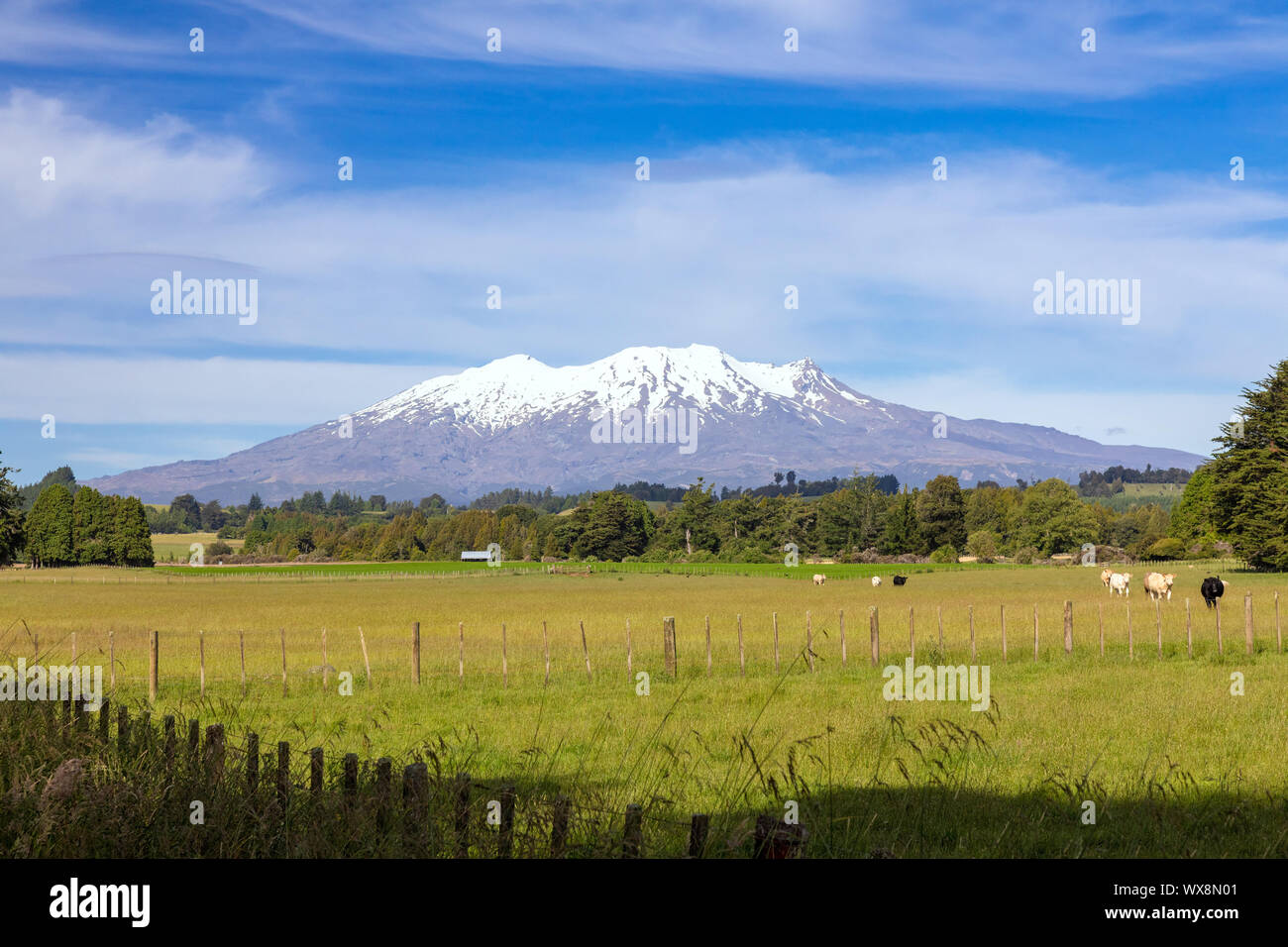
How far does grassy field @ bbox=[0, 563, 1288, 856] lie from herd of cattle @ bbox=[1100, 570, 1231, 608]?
1035 mm

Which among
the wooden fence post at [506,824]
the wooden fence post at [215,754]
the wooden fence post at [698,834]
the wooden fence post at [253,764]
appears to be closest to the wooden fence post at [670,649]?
the wooden fence post at [253,764]

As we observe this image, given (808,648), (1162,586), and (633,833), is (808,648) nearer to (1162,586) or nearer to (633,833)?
(633,833)

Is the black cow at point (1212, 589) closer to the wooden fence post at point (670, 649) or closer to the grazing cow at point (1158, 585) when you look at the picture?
the grazing cow at point (1158, 585)

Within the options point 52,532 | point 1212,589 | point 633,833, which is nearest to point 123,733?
point 633,833

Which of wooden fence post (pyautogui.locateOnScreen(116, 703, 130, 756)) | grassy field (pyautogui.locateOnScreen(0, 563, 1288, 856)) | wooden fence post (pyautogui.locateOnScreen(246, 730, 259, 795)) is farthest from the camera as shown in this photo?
grassy field (pyautogui.locateOnScreen(0, 563, 1288, 856))

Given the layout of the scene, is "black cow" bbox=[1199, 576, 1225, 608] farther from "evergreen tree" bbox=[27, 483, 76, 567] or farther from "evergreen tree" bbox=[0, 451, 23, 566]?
"evergreen tree" bbox=[27, 483, 76, 567]

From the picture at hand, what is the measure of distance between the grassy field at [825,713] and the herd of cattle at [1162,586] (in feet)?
3.39

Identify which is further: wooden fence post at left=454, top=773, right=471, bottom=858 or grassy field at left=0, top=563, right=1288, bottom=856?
grassy field at left=0, top=563, right=1288, bottom=856

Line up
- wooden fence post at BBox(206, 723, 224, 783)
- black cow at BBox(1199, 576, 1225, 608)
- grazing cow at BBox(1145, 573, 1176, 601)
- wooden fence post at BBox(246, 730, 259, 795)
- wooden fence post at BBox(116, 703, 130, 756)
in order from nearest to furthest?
wooden fence post at BBox(206, 723, 224, 783), wooden fence post at BBox(246, 730, 259, 795), wooden fence post at BBox(116, 703, 130, 756), black cow at BBox(1199, 576, 1225, 608), grazing cow at BBox(1145, 573, 1176, 601)

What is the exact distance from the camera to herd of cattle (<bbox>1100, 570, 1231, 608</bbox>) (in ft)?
150

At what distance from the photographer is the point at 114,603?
232ft

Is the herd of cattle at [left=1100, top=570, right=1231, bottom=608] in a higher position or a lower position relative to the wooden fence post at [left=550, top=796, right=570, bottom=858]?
lower

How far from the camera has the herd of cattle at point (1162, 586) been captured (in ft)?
150

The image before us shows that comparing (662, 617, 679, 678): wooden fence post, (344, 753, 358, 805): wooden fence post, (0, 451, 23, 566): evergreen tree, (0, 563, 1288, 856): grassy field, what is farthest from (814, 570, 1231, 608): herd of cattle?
(0, 451, 23, 566): evergreen tree
